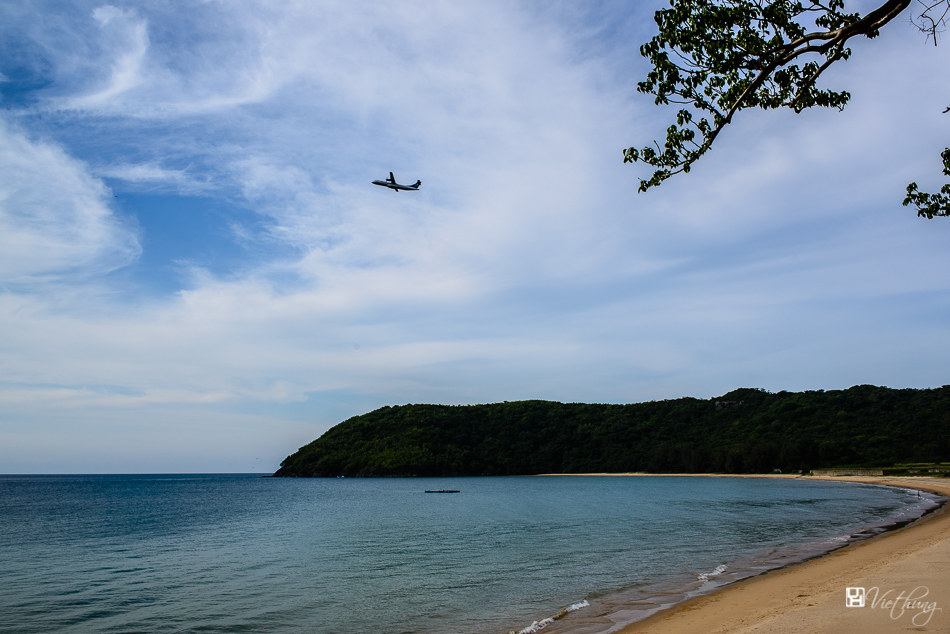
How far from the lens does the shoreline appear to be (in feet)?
31.3

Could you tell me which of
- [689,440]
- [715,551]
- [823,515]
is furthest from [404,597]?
[689,440]

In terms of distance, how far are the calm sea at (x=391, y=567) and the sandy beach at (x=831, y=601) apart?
5.32 ft

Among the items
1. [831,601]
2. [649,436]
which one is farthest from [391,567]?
[649,436]

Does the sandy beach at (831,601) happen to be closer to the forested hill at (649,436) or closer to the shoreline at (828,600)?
the shoreline at (828,600)

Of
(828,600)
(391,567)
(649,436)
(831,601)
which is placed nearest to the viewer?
(831,601)

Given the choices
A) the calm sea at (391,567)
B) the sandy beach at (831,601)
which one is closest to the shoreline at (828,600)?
the sandy beach at (831,601)

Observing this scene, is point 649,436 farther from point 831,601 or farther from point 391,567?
point 831,601

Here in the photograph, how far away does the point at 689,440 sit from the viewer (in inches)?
6191

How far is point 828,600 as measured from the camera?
1202cm

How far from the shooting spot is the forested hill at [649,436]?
118438mm

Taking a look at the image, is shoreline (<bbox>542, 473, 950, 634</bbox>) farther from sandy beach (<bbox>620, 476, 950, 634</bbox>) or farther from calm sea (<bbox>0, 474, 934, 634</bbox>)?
calm sea (<bbox>0, 474, 934, 634</bbox>)

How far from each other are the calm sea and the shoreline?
4.62ft

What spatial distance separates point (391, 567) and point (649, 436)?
157 meters

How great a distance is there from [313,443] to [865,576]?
196 m
